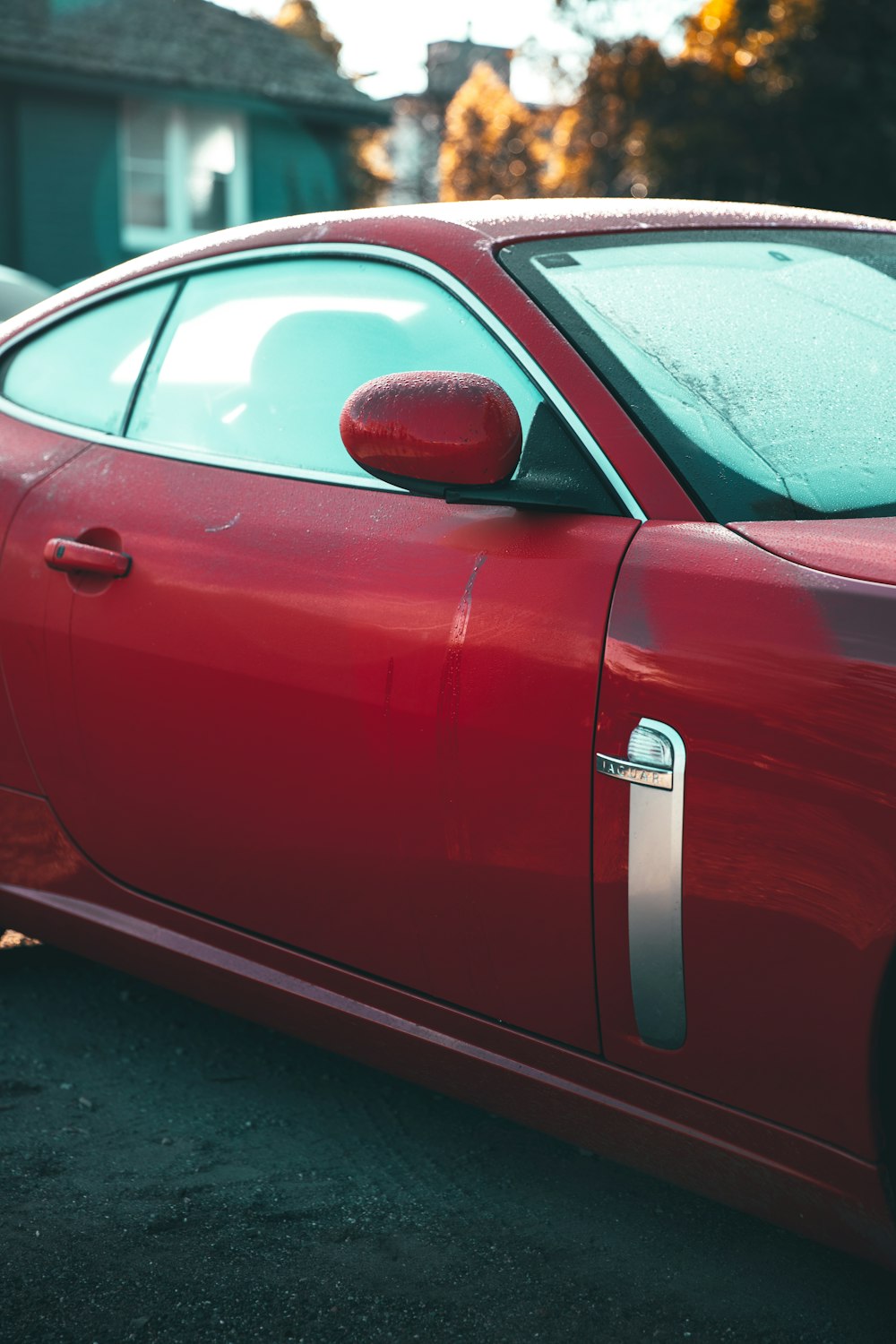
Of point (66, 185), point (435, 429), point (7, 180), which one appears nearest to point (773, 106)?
point (66, 185)

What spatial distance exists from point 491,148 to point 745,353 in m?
24.1

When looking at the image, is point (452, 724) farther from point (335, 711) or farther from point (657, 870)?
point (657, 870)

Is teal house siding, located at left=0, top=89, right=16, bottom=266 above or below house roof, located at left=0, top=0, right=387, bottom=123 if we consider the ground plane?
below

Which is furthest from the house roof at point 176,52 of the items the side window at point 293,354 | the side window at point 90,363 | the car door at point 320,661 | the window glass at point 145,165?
the car door at point 320,661

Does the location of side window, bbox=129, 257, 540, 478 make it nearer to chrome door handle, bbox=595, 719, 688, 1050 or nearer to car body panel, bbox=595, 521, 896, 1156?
car body panel, bbox=595, 521, 896, 1156

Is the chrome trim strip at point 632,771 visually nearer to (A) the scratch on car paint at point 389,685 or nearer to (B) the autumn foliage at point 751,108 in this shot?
(A) the scratch on car paint at point 389,685

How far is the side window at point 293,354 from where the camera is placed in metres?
2.33

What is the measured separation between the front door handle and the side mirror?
0.59 m

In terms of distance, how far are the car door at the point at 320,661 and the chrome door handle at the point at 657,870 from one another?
0.25 feet

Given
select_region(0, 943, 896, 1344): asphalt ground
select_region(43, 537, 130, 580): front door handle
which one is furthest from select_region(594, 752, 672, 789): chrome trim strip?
select_region(43, 537, 130, 580): front door handle

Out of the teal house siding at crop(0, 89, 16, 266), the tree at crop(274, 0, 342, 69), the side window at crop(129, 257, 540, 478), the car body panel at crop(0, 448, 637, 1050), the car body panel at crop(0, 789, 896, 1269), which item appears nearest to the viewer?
the car body panel at crop(0, 789, 896, 1269)

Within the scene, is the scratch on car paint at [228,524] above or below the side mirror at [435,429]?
below

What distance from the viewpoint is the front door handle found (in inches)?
98.7

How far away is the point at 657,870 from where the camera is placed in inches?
72.4
